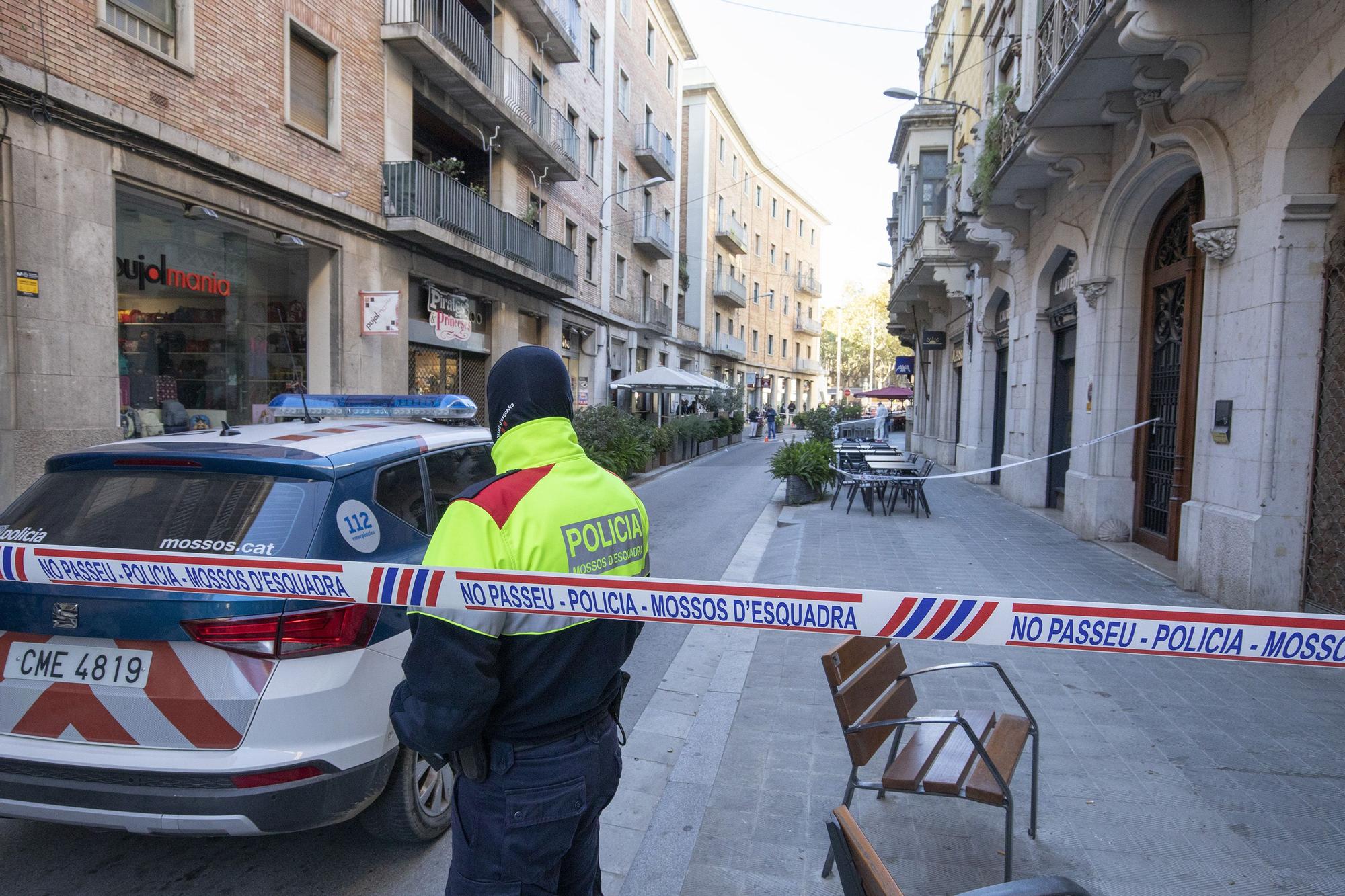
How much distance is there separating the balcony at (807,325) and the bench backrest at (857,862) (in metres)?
60.3

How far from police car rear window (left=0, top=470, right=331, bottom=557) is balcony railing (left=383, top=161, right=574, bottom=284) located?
1251 cm

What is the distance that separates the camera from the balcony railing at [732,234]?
142 ft

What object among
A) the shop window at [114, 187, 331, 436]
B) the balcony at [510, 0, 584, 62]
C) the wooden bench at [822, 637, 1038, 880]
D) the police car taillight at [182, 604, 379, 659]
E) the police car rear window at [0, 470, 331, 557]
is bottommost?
the wooden bench at [822, 637, 1038, 880]

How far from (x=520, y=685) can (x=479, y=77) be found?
17715 mm

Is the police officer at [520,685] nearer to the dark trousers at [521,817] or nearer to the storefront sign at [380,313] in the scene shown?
the dark trousers at [521,817]

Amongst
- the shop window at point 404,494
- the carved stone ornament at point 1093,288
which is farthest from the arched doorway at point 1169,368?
the shop window at point 404,494

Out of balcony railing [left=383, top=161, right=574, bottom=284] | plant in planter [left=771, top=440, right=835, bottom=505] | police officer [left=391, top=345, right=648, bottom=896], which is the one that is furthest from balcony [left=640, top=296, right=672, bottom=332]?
police officer [left=391, top=345, right=648, bottom=896]

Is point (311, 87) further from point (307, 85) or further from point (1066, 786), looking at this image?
point (1066, 786)

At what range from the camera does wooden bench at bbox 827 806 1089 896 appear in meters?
1.51

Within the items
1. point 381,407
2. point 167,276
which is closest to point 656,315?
point 167,276

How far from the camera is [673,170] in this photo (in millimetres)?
33125

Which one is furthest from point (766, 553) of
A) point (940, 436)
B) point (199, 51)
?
point (940, 436)

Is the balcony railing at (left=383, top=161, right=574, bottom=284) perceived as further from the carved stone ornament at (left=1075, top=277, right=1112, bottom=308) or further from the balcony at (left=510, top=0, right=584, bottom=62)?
the carved stone ornament at (left=1075, top=277, right=1112, bottom=308)

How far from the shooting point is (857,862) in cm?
167
